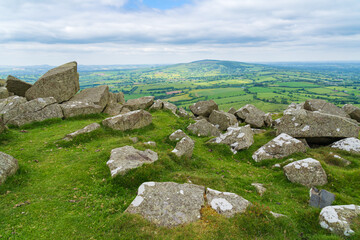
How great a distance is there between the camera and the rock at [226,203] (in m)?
9.79

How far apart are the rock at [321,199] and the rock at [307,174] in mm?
2071

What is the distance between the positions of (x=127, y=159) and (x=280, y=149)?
15.0 m

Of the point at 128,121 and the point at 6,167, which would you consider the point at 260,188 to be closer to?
the point at 128,121

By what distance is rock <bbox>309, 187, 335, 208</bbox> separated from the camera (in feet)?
38.6

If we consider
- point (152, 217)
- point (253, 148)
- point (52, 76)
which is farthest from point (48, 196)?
point (52, 76)

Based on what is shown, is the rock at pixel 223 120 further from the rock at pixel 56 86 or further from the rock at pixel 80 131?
the rock at pixel 56 86

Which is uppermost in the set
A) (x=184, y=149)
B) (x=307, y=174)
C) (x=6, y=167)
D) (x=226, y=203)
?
(x=6, y=167)

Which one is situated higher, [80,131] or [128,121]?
[128,121]

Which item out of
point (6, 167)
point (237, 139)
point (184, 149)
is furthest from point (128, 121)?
point (237, 139)

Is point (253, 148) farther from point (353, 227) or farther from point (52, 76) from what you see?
point (52, 76)

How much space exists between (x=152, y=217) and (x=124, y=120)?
1640 centimetres

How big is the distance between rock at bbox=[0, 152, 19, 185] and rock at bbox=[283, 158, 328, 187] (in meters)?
19.9

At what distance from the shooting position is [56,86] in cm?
2873

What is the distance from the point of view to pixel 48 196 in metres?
11.1
